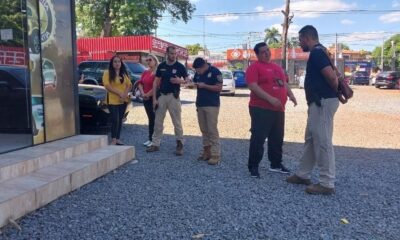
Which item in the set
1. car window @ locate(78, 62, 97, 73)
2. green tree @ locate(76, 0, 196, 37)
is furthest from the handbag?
green tree @ locate(76, 0, 196, 37)

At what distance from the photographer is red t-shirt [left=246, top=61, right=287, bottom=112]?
18.5 feet

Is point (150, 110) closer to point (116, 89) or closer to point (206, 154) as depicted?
point (116, 89)

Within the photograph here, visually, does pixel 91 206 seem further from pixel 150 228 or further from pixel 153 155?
pixel 153 155

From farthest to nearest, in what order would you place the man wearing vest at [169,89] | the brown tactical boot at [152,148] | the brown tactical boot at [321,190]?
the brown tactical boot at [152,148], the man wearing vest at [169,89], the brown tactical boot at [321,190]

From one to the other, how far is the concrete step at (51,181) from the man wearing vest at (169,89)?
110cm

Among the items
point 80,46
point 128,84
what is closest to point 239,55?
point 80,46

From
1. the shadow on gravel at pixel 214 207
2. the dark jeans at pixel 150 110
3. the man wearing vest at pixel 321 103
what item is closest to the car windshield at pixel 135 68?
the dark jeans at pixel 150 110

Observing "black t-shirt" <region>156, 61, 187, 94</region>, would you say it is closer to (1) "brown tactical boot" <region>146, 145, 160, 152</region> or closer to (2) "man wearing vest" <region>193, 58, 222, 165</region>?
(2) "man wearing vest" <region>193, 58, 222, 165</region>

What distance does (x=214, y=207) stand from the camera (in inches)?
178

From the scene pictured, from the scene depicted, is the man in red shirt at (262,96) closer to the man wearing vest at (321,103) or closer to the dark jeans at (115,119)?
the man wearing vest at (321,103)

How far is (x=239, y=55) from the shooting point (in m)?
62.7

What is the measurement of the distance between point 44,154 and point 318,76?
3.51m

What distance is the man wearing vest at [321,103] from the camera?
16.1ft

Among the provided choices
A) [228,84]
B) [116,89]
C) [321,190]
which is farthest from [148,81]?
[228,84]
